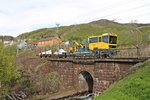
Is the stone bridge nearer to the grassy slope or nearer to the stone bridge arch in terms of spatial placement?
the stone bridge arch

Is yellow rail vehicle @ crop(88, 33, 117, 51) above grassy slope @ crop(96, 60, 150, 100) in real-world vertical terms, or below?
above

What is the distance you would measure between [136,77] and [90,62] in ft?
47.7

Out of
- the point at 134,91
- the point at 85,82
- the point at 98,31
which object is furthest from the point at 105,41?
the point at 98,31

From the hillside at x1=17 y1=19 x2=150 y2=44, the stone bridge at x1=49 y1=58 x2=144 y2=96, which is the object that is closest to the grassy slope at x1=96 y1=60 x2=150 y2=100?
the stone bridge at x1=49 y1=58 x2=144 y2=96

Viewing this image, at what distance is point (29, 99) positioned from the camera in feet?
106

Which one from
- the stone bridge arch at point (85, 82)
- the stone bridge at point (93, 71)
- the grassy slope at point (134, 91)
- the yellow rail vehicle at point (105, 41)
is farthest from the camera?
the stone bridge arch at point (85, 82)

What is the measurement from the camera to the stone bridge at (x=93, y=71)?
97.6 ft

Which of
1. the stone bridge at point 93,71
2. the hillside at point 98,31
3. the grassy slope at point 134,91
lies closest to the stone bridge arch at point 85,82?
the stone bridge at point 93,71

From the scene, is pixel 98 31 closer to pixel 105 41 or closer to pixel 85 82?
pixel 85 82

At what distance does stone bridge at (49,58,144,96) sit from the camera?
97.6 ft

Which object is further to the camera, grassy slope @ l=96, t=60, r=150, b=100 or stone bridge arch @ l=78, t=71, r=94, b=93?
stone bridge arch @ l=78, t=71, r=94, b=93

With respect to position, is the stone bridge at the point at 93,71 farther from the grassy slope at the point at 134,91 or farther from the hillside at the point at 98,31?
the hillside at the point at 98,31

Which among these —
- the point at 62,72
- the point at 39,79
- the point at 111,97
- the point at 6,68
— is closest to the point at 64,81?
the point at 62,72

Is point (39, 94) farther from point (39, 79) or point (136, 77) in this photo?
point (136, 77)
